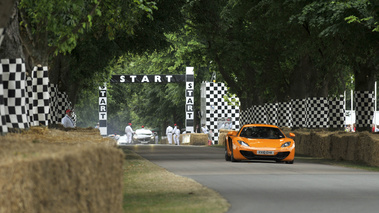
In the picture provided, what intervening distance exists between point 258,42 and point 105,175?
34.2 m

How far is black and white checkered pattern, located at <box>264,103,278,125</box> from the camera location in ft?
170

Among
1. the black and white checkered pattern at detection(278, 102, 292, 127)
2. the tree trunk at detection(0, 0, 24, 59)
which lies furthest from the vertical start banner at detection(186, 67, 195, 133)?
the tree trunk at detection(0, 0, 24, 59)

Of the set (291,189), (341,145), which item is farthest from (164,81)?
(291,189)

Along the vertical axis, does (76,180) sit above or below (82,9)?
below

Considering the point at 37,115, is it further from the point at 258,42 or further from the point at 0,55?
the point at 258,42

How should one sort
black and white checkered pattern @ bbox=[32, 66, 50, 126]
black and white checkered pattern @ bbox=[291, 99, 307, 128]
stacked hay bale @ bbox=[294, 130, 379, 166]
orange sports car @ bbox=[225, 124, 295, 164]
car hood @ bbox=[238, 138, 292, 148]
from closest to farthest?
black and white checkered pattern @ bbox=[32, 66, 50, 126], stacked hay bale @ bbox=[294, 130, 379, 166], orange sports car @ bbox=[225, 124, 295, 164], car hood @ bbox=[238, 138, 292, 148], black and white checkered pattern @ bbox=[291, 99, 307, 128]

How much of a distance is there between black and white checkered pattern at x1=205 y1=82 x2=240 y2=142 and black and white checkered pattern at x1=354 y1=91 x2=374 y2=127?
107 feet

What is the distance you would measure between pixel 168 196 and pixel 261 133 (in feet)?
45.8

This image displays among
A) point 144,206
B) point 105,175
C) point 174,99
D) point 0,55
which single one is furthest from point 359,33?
point 174,99

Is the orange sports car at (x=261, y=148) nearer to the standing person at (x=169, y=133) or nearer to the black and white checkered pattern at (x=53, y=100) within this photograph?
the black and white checkered pattern at (x=53, y=100)

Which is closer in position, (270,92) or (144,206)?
(144,206)

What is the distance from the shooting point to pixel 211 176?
1803cm

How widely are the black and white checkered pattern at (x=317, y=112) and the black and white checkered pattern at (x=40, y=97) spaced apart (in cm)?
1980

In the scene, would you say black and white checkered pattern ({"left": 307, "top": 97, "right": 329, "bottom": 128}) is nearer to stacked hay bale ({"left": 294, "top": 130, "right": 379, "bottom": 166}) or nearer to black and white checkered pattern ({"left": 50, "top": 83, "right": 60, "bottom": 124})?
stacked hay bale ({"left": 294, "top": 130, "right": 379, "bottom": 166})
